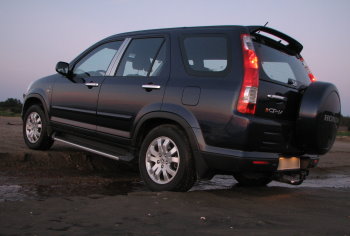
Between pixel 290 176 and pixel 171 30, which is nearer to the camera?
pixel 290 176

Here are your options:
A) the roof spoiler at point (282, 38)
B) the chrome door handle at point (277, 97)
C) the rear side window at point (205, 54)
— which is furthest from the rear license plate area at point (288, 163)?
the roof spoiler at point (282, 38)

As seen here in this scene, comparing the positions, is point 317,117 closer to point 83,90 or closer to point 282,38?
point 282,38

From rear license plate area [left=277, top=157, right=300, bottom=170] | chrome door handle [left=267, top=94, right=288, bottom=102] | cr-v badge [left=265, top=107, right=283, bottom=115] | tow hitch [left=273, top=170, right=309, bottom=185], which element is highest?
chrome door handle [left=267, top=94, right=288, bottom=102]

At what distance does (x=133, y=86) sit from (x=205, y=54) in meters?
0.98

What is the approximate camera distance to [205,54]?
4.48 metres

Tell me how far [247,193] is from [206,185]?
96 cm

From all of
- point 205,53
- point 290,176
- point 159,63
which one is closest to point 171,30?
point 159,63

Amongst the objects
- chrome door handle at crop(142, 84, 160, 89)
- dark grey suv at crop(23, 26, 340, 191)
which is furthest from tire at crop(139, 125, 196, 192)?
chrome door handle at crop(142, 84, 160, 89)

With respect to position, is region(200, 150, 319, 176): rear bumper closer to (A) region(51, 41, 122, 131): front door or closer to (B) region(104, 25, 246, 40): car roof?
(B) region(104, 25, 246, 40): car roof

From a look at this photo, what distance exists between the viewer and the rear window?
431 centimetres

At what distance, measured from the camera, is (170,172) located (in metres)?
4.44

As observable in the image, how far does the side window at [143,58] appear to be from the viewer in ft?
16.1

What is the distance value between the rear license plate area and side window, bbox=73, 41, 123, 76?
8.54ft

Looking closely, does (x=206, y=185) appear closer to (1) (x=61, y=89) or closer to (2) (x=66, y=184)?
(2) (x=66, y=184)
